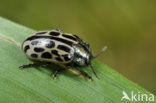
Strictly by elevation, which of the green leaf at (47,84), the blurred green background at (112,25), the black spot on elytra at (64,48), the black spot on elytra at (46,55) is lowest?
the green leaf at (47,84)

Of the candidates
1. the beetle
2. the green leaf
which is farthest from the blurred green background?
the green leaf

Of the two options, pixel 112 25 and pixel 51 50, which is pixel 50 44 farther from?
pixel 112 25

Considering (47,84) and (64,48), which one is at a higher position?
(64,48)

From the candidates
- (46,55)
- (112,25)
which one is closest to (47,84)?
(46,55)

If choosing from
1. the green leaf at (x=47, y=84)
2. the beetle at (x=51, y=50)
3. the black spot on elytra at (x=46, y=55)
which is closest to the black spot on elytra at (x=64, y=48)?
the beetle at (x=51, y=50)

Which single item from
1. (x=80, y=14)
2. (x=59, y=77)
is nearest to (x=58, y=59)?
(x=59, y=77)

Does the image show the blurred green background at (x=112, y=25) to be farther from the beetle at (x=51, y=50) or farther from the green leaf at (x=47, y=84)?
the green leaf at (x=47, y=84)

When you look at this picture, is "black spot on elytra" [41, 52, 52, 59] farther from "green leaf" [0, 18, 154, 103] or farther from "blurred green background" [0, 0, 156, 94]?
"blurred green background" [0, 0, 156, 94]
